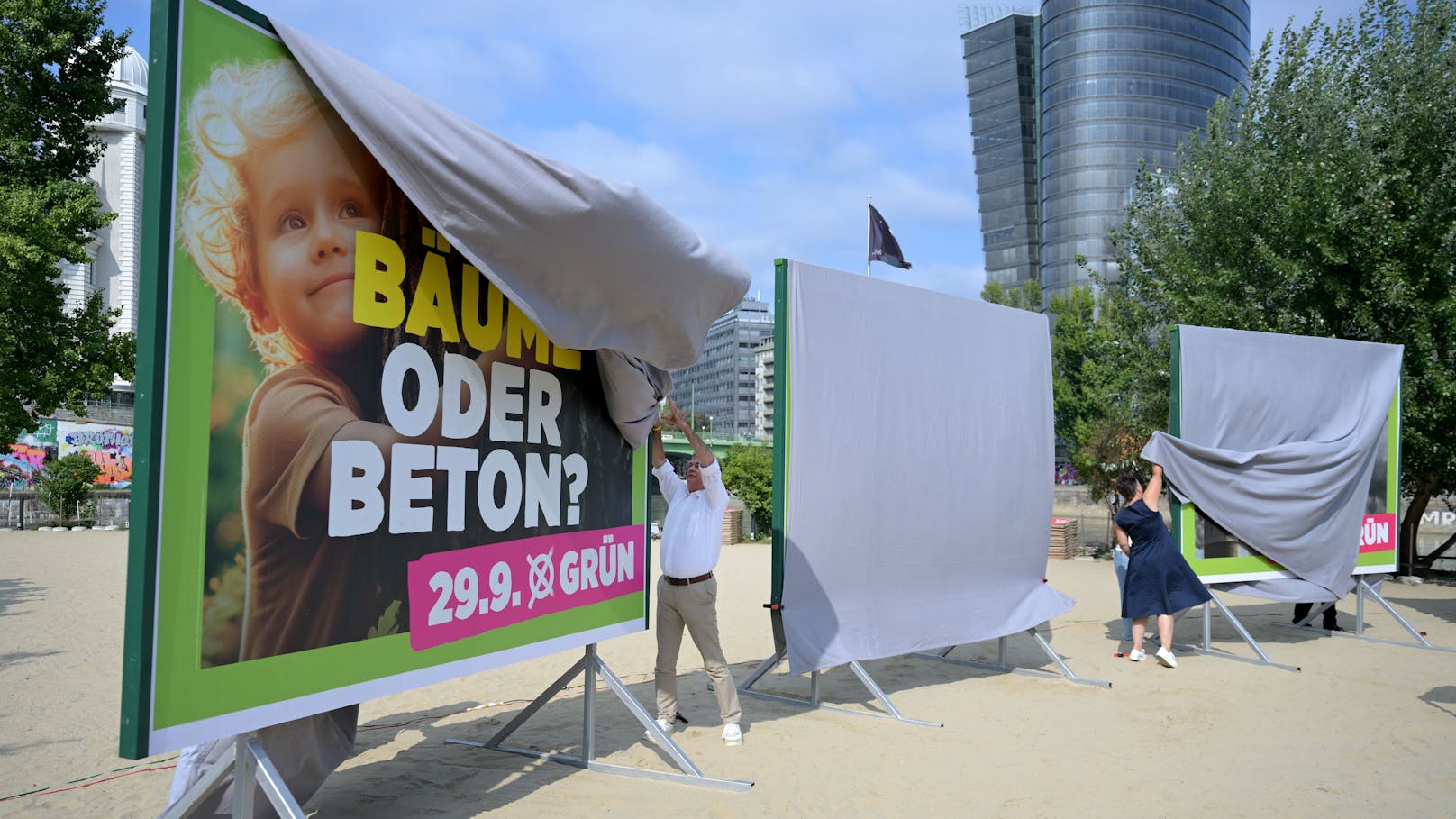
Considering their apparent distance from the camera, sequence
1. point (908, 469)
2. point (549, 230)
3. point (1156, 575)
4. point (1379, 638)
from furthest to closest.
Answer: point (1379, 638) < point (1156, 575) < point (908, 469) < point (549, 230)

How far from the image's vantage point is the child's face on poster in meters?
3.56

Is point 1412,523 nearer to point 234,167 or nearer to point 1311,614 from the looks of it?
point 1311,614

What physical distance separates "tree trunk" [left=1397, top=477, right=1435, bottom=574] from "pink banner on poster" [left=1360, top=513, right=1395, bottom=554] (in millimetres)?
8502

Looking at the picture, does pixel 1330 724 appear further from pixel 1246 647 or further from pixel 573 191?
pixel 573 191

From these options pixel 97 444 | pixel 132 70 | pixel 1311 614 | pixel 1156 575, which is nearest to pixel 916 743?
pixel 1156 575

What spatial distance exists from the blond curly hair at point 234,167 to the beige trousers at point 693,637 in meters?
3.34

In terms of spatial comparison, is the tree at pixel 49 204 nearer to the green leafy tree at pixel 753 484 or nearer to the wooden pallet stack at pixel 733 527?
the wooden pallet stack at pixel 733 527

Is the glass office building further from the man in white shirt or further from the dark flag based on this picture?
the man in white shirt

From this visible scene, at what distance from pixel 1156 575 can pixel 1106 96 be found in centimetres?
10027

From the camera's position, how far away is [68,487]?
116 feet

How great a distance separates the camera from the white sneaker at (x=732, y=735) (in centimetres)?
637

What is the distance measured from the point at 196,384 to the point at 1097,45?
108 m

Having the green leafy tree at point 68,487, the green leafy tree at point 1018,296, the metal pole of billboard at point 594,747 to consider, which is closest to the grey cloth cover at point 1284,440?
the metal pole of billboard at point 594,747

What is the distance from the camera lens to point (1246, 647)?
10.2m
